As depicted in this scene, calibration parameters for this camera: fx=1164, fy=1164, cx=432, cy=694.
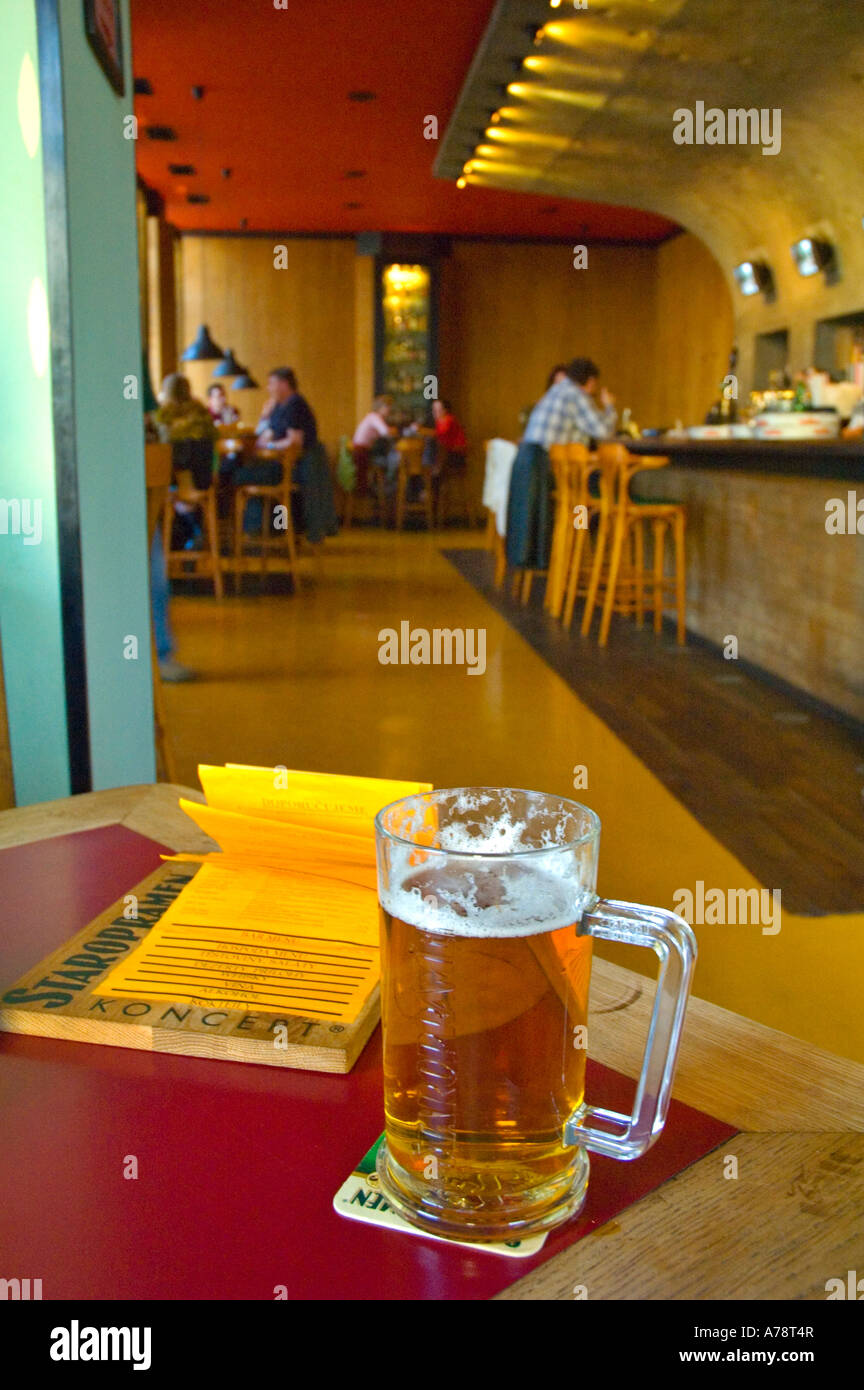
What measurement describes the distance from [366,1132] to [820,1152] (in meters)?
0.22

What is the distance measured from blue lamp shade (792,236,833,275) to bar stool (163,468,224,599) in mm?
4531

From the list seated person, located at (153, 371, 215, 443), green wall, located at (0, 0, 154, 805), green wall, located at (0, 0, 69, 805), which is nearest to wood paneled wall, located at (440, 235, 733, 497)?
seated person, located at (153, 371, 215, 443)

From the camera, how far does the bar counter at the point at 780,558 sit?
4.11 meters

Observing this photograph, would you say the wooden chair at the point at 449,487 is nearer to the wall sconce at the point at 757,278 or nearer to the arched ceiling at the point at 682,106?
the arched ceiling at the point at 682,106

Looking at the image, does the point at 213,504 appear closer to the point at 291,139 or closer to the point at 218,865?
the point at 291,139

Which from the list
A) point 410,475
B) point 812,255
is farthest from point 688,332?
point 812,255

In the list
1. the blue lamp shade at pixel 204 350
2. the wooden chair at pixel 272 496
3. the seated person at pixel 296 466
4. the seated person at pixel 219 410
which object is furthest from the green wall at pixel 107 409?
the blue lamp shade at pixel 204 350

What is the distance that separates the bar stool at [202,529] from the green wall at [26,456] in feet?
13.6

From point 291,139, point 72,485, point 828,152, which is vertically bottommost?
point 72,485

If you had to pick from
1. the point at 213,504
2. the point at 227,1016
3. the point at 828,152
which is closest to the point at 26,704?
the point at 227,1016

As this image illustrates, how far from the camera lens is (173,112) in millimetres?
8594

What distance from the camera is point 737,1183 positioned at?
0.53m

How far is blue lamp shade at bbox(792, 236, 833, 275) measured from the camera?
8.09 metres

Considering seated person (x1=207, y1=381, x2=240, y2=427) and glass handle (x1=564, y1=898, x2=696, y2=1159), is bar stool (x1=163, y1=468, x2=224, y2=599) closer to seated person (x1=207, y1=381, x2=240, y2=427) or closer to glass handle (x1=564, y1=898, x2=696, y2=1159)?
seated person (x1=207, y1=381, x2=240, y2=427)
